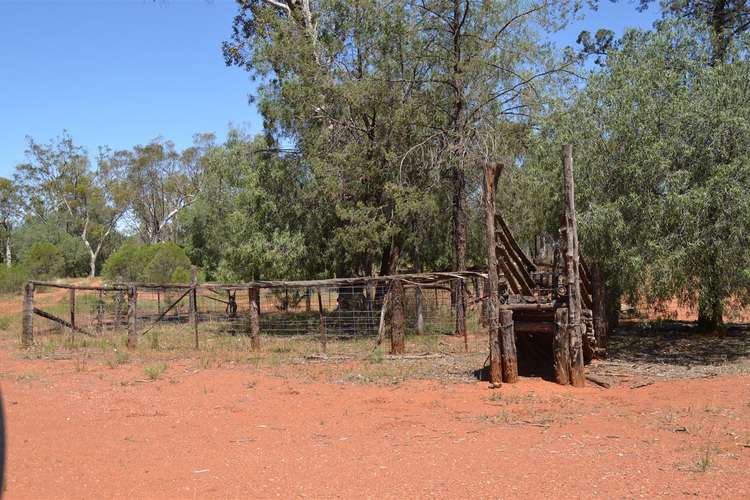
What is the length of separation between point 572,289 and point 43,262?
130 ft

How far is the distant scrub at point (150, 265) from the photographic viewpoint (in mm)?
31578

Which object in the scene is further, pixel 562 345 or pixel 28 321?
pixel 28 321

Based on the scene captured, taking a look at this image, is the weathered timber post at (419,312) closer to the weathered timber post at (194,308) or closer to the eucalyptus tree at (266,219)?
the eucalyptus tree at (266,219)

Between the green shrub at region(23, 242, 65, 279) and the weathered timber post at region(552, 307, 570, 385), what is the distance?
1514 inches

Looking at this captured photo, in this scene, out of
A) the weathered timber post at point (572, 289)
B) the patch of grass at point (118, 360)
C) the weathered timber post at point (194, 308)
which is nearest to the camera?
the weathered timber post at point (572, 289)

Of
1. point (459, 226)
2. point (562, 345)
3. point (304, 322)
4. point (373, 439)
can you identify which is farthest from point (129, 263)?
point (373, 439)

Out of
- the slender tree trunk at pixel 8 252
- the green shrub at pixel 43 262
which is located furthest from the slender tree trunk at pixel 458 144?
the slender tree trunk at pixel 8 252

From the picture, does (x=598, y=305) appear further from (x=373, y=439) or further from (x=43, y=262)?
(x=43, y=262)

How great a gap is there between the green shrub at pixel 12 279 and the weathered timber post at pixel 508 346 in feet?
116

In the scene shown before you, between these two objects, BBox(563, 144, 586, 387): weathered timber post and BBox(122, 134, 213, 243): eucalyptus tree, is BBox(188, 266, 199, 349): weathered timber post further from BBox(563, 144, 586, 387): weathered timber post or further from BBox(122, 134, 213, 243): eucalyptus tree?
BBox(122, 134, 213, 243): eucalyptus tree

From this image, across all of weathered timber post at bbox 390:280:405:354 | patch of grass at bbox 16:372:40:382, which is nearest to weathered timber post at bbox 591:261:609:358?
weathered timber post at bbox 390:280:405:354

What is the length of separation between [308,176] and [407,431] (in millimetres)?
13186

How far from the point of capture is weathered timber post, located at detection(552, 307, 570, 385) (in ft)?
38.0

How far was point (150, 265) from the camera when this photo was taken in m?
31.9
